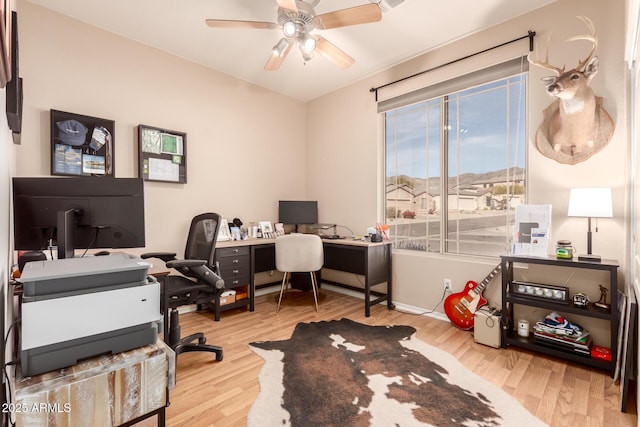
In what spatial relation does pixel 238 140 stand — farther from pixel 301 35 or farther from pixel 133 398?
Answer: pixel 133 398

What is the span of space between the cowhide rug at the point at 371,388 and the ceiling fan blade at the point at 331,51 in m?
2.53

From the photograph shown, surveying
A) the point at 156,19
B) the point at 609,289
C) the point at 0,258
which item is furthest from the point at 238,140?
the point at 609,289

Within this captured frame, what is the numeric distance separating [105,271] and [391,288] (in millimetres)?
3098

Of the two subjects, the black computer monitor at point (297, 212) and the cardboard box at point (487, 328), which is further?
the black computer monitor at point (297, 212)

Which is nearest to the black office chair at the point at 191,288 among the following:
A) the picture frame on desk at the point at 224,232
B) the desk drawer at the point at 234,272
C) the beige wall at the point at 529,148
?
the desk drawer at the point at 234,272

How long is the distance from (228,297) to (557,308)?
302 centimetres

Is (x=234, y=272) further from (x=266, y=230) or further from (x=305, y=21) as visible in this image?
(x=305, y=21)

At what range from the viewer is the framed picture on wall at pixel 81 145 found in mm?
2590

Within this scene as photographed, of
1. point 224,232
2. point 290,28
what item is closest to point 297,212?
point 224,232

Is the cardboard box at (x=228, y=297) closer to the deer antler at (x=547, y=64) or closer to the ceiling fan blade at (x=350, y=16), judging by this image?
the ceiling fan blade at (x=350, y=16)

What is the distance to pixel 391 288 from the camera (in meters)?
3.59

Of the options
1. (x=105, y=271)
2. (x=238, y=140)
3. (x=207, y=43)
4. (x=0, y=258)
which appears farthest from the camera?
(x=238, y=140)

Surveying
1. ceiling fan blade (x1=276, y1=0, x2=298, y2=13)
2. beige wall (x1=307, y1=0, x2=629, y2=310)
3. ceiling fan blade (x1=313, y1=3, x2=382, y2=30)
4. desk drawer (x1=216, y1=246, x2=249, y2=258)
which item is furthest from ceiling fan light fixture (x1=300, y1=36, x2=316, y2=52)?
desk drawer (x1=216, y1=246, x2=249, y2=258)

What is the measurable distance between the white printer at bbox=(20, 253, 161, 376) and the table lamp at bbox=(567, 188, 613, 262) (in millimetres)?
2734
